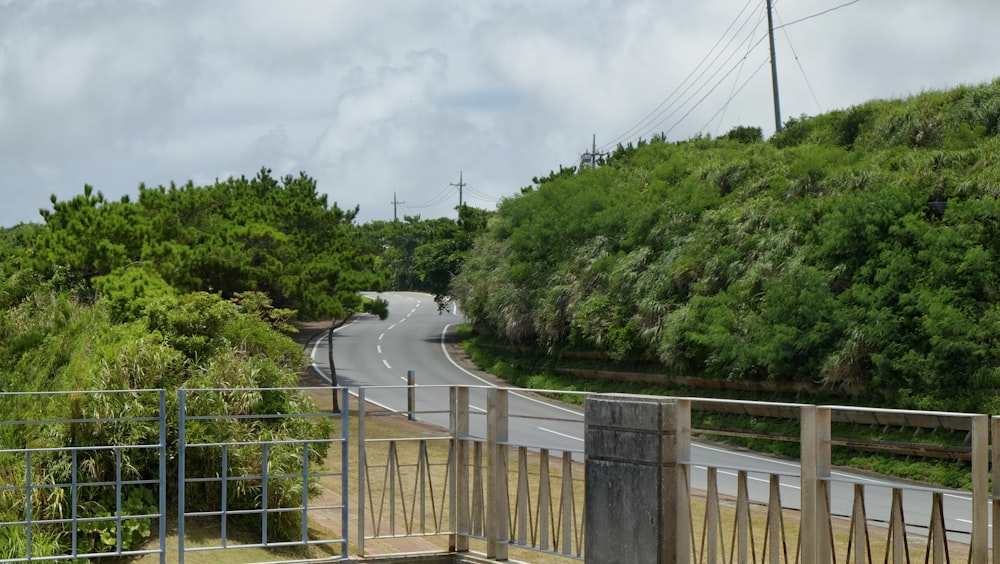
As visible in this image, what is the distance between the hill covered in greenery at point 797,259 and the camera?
2233 centimetres

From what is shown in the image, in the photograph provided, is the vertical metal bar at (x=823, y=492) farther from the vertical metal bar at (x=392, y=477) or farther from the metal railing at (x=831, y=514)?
the vertical metal bar at (x=392, y=477)

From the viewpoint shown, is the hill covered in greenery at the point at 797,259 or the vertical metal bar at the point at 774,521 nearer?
the vertical metal bar at the point at 774,521

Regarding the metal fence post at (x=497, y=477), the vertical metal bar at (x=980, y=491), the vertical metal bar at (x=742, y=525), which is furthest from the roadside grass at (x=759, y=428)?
the metal fence post at (x=497, y=477)

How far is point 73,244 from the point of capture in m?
23.4

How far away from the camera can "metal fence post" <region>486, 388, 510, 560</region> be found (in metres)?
9.27

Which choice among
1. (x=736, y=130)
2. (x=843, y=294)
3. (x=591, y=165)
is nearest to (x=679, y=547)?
(x=843, y=294)

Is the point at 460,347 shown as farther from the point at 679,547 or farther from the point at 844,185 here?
the point at 679,547

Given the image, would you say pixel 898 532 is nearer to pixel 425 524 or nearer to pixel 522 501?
pixel 522 501

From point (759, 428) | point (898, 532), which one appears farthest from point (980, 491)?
point (759, 428)

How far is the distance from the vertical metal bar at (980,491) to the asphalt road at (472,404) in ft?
0.33

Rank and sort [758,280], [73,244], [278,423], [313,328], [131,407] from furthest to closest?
1. [313,328]
2. [758,280]
3. [73,244]
4. [278,423]
5. [131,407]

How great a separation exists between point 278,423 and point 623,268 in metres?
21.0

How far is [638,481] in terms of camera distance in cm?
700

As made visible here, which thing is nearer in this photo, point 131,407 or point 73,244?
point 131,407
